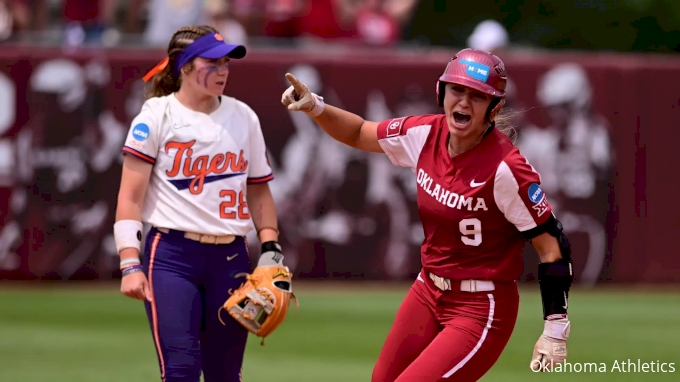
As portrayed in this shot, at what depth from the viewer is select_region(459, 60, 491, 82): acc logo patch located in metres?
5.06

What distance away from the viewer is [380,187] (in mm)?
13281

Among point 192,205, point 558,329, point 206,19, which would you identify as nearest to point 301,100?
point 192,205

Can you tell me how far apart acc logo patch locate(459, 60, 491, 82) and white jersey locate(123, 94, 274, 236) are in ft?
4.85

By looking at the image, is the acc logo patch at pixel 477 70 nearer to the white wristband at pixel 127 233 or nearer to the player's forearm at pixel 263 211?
the player's forearm at pixel 263 211

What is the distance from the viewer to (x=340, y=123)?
5684 mm

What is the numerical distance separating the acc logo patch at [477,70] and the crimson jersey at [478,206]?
1.05ft

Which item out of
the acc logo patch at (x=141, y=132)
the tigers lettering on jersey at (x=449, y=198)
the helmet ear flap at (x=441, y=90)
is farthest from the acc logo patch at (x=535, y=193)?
the acc logo patch at (x=141, y=132)

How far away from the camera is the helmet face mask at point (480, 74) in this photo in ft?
16.6

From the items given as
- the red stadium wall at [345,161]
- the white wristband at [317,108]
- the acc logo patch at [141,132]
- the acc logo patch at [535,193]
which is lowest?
the red stadium wall at [345,161]

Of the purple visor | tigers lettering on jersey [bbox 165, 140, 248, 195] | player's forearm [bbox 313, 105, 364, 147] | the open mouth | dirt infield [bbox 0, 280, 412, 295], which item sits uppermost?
the purple visor

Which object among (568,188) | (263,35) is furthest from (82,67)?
(568,188)

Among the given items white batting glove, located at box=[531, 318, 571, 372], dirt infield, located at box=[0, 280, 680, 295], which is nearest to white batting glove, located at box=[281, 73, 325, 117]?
white batting glove, located at box=[531, 318, 571, 372]

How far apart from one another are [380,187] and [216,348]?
7640 mm

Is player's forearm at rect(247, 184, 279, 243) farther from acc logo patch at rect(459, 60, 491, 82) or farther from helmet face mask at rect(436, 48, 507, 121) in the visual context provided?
acc logo patch at rect(459, 60, 491, 82)
